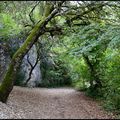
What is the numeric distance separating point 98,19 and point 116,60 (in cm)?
219

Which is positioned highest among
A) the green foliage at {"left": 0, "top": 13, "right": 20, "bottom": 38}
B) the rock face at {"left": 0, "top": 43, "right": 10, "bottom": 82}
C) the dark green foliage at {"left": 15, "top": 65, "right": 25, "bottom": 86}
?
the green foliage at {"left": 0, "top": 13, "right": 20, "bottom": 38}

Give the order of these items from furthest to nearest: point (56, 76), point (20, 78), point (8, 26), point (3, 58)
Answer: point (56, 76), point (20, 78), point (3, 58), point (8, 26)

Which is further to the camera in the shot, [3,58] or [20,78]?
[20,78]

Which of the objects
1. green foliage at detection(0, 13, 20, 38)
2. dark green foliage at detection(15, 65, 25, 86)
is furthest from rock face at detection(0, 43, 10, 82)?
green foliage at detection(0, 13, 20, 38)

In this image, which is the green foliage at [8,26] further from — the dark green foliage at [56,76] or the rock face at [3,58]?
the dark green foliage at [56,76]

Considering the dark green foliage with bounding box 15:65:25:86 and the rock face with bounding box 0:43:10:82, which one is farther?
the dark green foliage with bounding box 15:65:25:86

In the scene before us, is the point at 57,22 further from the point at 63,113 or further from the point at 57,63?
the point at 57,63

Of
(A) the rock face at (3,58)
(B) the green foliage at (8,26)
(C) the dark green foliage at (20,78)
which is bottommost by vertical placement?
(C) the dark green foliage at (20,78)

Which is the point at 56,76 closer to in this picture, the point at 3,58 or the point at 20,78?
the point at 20,78

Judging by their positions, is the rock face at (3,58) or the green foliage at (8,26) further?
the rock face at (3,58)

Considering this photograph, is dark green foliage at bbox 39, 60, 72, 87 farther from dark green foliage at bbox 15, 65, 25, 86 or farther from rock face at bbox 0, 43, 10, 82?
rock face at bbox 0, 43, 10, 82

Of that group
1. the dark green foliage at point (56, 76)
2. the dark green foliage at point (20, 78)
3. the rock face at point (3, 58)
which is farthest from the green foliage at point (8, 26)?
the dark green foliage at point (56, 76)

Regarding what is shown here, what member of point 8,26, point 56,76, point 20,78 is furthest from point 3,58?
point 56,76

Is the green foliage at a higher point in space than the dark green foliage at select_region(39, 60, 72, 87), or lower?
higher
